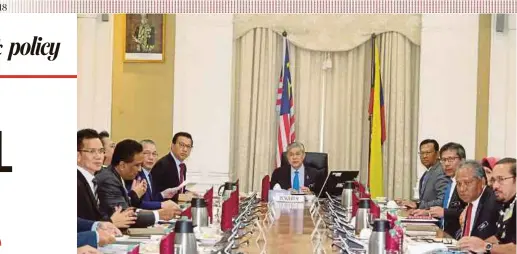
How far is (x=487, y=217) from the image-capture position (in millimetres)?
4453

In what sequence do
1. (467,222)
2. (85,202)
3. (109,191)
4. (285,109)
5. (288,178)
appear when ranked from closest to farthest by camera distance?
(85,202)
(467,222)
(109,191)
(288,178)
(285,109)

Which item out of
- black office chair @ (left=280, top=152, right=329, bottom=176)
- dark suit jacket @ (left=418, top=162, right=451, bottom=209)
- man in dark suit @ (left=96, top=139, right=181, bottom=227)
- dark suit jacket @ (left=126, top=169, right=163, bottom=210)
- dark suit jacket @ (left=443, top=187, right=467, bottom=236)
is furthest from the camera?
black office chair @ (left=280, top=152, right=329, bottom=176)

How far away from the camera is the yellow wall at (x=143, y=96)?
28.6 feet

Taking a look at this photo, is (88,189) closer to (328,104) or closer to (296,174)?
(296,174)

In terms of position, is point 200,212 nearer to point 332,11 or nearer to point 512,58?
point 332,11

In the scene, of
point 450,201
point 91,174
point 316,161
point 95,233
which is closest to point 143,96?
point 316,161

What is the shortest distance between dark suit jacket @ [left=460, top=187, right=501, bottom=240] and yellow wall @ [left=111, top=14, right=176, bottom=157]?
15.4ft

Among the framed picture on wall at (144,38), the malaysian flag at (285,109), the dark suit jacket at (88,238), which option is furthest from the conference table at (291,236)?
the framed picture on wall at (144,38)

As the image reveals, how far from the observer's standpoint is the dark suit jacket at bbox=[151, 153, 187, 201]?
6957mm

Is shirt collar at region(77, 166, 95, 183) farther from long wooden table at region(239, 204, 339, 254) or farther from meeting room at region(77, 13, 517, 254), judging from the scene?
meeting room at region(77, 13, 517, 254)

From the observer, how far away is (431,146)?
681 centimetres

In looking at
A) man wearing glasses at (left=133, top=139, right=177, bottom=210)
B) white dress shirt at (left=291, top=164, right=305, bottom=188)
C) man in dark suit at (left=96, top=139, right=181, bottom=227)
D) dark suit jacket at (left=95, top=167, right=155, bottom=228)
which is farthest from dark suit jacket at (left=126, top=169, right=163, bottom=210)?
white dress shirt at (left=291, top=164, right=305, bottom=188)

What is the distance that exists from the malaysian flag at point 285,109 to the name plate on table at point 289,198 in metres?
2.06

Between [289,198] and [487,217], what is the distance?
2205 mm
